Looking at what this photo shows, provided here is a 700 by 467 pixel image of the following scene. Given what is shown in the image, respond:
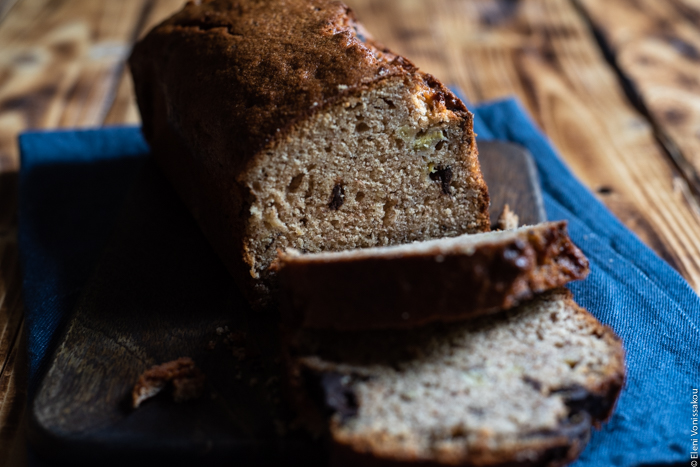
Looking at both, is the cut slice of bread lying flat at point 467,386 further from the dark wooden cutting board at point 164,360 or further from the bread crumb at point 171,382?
the bread crumb at point 171,382

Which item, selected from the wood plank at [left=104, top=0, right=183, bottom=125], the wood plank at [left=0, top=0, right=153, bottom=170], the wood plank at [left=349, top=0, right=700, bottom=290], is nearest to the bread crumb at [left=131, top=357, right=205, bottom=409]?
the wood plank at [left=349, top=0, right=700, bottom=290]

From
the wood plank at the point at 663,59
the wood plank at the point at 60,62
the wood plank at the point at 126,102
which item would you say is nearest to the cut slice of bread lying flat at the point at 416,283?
the wood plank at the point at 663,59

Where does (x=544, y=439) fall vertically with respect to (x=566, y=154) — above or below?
above

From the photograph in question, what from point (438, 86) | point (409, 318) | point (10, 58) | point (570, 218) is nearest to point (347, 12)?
Result: point (438, 86)

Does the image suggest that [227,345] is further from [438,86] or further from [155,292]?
[438,86]

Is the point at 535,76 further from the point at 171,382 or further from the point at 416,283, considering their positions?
the point at 171,382
